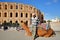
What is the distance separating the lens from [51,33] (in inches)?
379

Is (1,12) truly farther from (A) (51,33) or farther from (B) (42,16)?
(A) (51,33)

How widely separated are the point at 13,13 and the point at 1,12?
127 inches

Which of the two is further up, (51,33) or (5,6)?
(5,6)

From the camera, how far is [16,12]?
2090 inches

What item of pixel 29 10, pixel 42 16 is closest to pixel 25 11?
pixel 29 10

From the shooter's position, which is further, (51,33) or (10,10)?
(10,10)

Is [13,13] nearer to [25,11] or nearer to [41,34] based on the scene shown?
[25,11]

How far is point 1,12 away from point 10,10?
8.27 ft

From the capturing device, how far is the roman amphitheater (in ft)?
171

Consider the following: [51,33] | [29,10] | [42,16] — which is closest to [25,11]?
[29,10]

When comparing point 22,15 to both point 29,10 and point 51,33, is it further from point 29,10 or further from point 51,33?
point 51,33

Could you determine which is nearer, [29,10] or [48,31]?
[48,31]

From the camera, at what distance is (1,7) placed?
175 ft

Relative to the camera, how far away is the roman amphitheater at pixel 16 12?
52062 millimetres
